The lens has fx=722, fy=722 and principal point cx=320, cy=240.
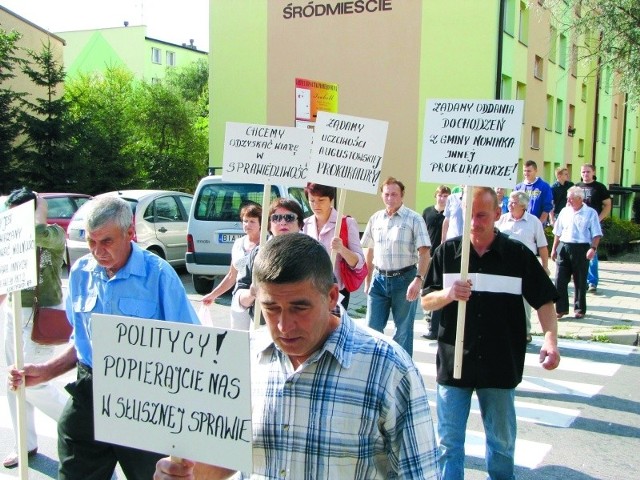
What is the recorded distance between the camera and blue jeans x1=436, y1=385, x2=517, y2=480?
4086mm

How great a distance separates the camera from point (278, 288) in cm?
202

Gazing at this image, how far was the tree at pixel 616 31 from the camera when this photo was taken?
490 inches

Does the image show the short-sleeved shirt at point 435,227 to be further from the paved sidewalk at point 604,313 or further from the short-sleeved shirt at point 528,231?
the short-sleeved shirt at point 528,231

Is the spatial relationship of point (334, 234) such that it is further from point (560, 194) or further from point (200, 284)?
point (560, 194)

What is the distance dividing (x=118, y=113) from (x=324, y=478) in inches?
1272

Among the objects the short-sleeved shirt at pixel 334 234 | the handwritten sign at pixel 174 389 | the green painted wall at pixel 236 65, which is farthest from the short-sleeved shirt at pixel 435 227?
the green painted wall at pixel 236 65

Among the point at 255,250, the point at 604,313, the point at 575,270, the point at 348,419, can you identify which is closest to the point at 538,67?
the point at 604,313

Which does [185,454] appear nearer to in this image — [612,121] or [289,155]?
[289,155]

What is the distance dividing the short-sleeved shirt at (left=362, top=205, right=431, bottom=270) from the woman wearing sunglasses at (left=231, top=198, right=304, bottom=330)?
174 centimetres

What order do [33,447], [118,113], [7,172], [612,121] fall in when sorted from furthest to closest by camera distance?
[612,121] < [118,113] < [7,172] < [33,447]

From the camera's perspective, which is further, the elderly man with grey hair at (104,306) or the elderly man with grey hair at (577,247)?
the elderly man with grey hair at (577,247)

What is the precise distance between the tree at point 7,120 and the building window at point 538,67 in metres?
19.6

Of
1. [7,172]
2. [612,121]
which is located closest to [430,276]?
[7,172]

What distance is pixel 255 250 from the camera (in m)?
5.28
